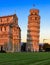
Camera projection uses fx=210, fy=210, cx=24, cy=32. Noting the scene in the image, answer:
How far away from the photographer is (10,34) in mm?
70875

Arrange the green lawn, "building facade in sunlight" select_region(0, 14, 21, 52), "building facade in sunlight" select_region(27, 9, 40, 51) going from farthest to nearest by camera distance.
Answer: "building facade in sunlight" select_region(27, 9, 40, 51) < "building facade in sunlight" select_region(0, 14, 21, 52) < the green lawn

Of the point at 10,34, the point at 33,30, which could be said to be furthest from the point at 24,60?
the point at 33,30

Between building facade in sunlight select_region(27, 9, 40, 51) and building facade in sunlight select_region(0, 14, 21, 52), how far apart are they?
1767cm

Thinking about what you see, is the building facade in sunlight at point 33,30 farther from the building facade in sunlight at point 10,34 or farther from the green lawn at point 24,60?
the green lawn at point 24,60

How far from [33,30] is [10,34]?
26661 millimetres

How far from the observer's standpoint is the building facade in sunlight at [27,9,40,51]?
9281cm

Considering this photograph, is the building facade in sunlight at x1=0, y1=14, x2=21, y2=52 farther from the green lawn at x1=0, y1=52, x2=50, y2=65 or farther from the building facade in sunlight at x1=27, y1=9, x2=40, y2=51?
the green lawn at x1=0, y1=52, x2=50, y2=65

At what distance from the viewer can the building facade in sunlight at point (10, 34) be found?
6850 centimetres

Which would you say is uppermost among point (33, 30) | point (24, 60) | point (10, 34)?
point (33, 30)

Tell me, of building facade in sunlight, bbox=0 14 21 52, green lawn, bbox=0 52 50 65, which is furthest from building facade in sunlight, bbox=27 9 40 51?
green lawn, bbox=0 52 50 65

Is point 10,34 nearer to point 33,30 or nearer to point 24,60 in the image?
point 33,30

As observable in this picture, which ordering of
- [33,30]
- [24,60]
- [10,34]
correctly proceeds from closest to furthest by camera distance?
[24,60]
[10,34]
[33,30]

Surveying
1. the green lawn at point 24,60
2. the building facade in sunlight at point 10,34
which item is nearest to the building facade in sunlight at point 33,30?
the building facade in sunlight at point 10,34

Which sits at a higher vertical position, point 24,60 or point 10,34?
point 10,34
